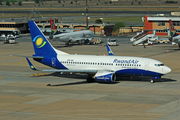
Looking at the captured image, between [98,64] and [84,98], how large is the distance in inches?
476

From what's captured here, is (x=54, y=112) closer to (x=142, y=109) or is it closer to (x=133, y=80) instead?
(x=142, y=109)

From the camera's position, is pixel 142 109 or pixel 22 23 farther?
pixel 22 23

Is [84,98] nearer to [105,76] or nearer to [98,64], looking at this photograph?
[105,76]

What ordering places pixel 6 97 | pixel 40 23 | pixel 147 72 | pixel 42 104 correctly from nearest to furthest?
1. pixel 42 104
2. pixel 6 97
3. pixel 147 72
4. pixel 40 23

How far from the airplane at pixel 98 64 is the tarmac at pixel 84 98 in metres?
1.83

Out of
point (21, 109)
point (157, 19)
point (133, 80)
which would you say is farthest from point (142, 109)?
point (157, 19)

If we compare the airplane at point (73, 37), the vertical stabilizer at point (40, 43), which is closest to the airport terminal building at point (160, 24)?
the airplane at point (73, 37)

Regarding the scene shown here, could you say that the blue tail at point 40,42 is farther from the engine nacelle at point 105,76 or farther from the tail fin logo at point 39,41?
the engine nacelle at point 105,76

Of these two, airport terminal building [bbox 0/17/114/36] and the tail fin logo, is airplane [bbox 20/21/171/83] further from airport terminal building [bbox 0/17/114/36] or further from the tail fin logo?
airport terminal building [bbox 0/17/114/36]

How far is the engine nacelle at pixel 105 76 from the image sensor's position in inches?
2023

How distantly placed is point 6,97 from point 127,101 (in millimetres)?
16892

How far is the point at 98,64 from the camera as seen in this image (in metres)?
54.1

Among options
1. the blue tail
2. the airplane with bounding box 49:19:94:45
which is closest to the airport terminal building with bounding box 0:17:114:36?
the airplane with bounding box 49:19:94:45

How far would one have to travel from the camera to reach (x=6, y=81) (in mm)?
55875
